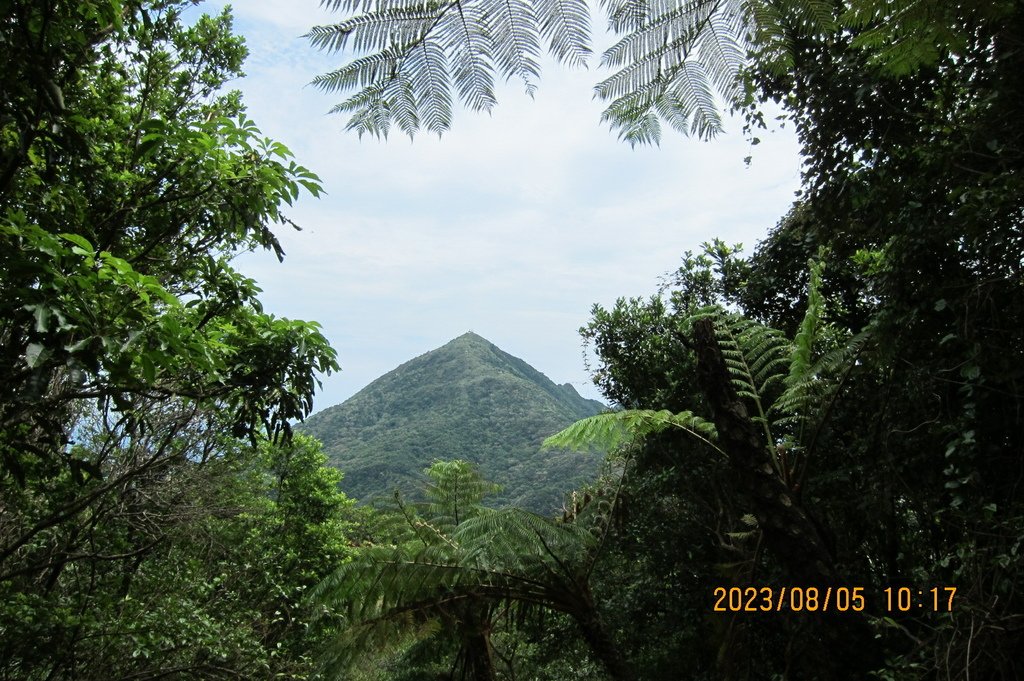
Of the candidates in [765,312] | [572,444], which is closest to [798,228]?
[765,312]

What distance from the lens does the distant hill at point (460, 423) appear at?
17922 millimetres

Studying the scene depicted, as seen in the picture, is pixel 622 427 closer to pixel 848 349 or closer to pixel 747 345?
pixel 747 345

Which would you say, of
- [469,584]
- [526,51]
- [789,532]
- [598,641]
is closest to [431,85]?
[526,51]

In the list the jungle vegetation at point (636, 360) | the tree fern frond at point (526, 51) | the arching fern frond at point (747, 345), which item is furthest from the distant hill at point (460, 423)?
the tree fern frond at point (526, 51)

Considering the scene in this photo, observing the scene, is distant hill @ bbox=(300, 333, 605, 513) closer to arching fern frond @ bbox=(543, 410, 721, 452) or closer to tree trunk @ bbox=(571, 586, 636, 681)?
tree trunk @ bbox=(571, 586, 636, 681)

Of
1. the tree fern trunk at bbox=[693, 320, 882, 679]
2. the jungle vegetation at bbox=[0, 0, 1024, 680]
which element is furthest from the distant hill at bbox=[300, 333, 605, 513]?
the tree fern trunk at bbox=[693, 320, 882, 679]

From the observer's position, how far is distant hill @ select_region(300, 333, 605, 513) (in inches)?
706

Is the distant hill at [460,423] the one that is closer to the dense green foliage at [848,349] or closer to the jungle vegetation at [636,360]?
the jungle vegetation at [636,360]

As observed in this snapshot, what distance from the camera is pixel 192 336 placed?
78.9 inches

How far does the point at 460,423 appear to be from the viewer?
24.5 m
